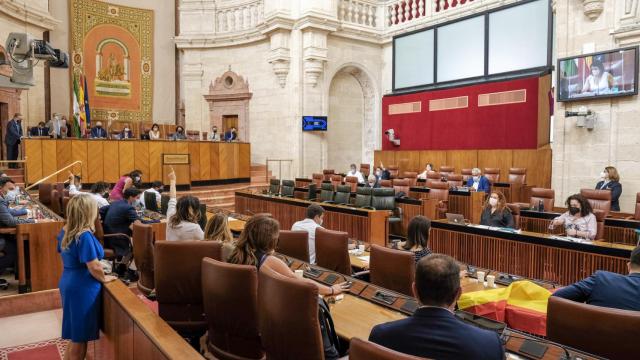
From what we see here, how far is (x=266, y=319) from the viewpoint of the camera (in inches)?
84.3

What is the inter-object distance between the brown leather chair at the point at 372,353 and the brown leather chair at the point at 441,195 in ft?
21.5

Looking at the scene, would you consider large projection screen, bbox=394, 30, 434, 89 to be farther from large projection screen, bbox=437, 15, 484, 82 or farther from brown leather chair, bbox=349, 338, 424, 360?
brown leather chair, bbox=349, 338, 424, 360

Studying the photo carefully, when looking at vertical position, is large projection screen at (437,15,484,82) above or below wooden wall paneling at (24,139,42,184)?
above

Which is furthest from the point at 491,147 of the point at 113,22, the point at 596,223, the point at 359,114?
the point at 113,22

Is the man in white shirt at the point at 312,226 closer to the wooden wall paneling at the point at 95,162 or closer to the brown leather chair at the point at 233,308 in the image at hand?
the brown leather chair at the point at 233,308

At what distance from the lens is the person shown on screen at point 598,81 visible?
7.89 meters

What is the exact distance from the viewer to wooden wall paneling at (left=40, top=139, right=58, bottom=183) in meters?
9.53

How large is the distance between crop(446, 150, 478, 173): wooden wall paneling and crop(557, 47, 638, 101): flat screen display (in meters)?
3.44

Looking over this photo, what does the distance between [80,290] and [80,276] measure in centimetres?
8

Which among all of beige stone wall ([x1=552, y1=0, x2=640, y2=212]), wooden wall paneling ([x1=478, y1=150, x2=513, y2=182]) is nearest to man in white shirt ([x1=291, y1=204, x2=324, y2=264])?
beige stone wall ([x1=552, y1=0, x2=640, y2=212])

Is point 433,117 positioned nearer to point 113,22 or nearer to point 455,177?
point 455,177

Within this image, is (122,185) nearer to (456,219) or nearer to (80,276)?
(80,276)

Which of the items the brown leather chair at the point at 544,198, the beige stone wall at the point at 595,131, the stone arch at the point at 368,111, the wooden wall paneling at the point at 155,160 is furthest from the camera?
the stone arch at the point at 368,111

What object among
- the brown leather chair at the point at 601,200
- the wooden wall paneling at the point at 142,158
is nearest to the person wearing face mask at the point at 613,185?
the brown leather chair at the point at 601,200
